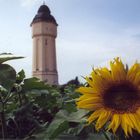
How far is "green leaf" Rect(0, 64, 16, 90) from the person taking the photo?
105 cm

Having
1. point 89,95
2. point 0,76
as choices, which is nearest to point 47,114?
point 0,76

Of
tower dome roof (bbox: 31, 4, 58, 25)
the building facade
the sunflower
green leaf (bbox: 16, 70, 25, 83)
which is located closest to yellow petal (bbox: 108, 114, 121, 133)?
the sunflower

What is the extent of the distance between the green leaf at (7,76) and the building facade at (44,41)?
31.6 meters

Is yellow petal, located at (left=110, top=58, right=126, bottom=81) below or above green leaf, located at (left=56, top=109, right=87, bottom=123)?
above

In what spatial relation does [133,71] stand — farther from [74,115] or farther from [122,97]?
[74,115]

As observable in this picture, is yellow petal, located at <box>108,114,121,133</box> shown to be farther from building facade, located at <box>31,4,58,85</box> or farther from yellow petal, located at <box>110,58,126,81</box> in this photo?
building facade, located at <box>31,4,58,85</box>

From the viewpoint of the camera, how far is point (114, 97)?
3.17ft

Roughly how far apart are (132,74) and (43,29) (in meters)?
32.2

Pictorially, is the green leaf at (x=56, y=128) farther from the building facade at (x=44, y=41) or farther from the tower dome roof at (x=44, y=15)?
the tower dome roof at (x=44, y=15)

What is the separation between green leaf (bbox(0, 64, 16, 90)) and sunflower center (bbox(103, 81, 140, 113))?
0.78 feet

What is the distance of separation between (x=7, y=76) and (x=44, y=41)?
32499 millimetres

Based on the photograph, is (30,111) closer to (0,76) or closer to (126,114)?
(0,76)

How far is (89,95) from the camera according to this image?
0.94 meters

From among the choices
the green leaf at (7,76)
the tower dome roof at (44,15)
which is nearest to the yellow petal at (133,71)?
the green leaf at (7,76)
